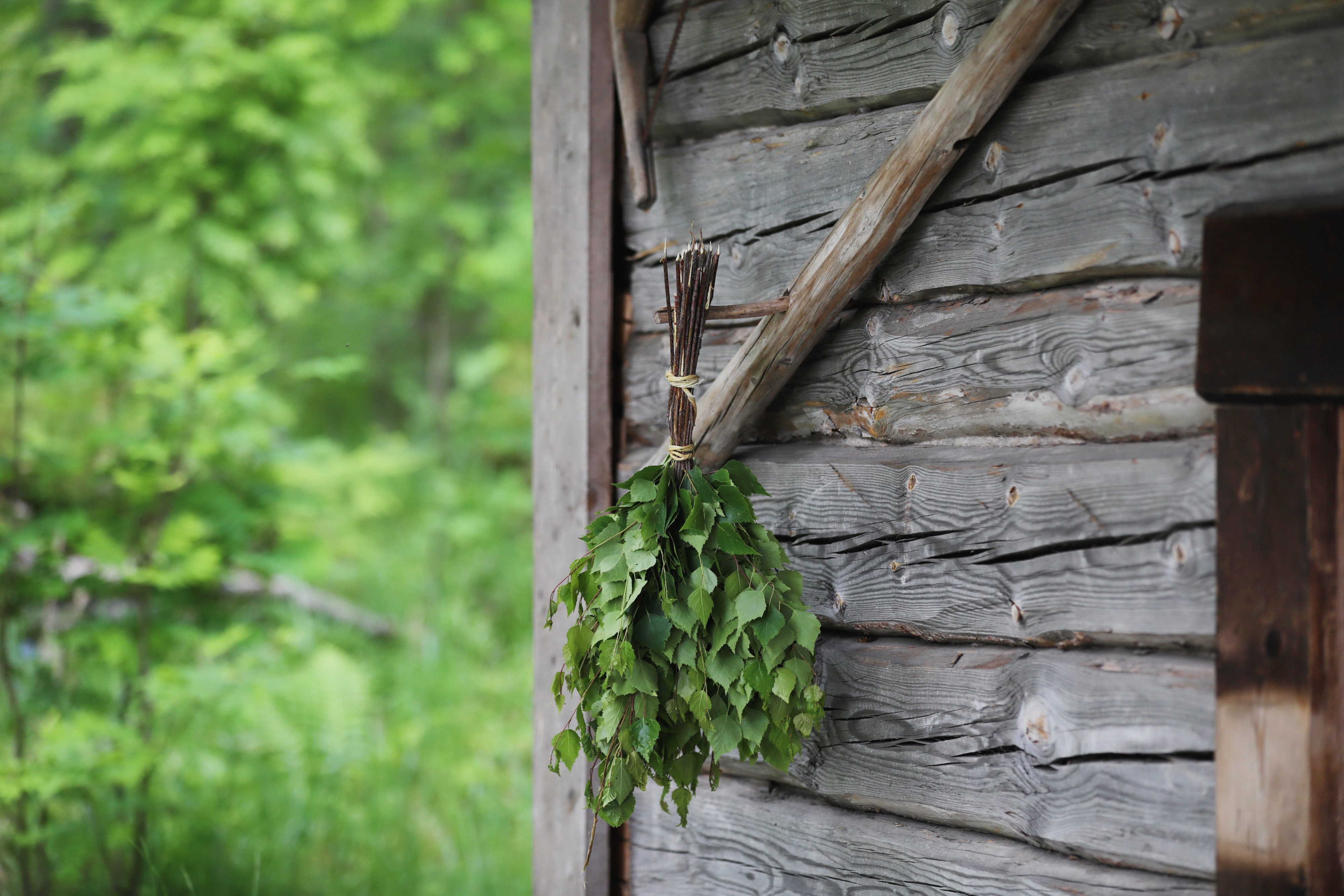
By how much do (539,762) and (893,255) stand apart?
1.29 meters

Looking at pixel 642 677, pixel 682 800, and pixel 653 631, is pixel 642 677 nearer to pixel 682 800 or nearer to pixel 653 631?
pixel 653 631

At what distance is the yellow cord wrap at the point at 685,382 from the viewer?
5.03 ft

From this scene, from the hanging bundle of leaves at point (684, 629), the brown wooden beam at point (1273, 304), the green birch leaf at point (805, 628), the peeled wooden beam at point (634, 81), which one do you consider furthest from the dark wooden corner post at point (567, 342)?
the brown wooden beam at point (1273, 304)

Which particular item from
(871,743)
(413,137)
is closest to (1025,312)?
(871,743)

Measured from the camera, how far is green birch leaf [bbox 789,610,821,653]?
1396 millimetres

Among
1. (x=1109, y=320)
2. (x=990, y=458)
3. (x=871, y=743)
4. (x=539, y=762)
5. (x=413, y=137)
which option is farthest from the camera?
(x=413, y=137)

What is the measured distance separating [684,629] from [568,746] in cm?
30

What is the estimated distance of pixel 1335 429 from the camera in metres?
1.16

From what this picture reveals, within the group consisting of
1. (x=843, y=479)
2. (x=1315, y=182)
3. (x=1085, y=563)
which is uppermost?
(x=1315, y=182)

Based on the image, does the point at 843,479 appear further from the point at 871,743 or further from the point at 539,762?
the point at 539,762

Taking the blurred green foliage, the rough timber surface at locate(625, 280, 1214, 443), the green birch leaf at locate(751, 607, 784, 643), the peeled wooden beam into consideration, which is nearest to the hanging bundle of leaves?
the green birch leaf at locate(751, 607, 784, 643)

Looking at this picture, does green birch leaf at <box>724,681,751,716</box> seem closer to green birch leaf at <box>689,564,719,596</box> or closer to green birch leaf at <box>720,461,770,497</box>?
green birch leaf at <box>689,564,719,596</box>

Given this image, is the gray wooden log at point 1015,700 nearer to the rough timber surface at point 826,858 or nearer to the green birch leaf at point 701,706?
the rough timber surface at point 826,858

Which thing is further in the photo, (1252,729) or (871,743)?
(871,743)
